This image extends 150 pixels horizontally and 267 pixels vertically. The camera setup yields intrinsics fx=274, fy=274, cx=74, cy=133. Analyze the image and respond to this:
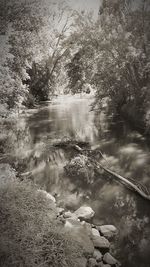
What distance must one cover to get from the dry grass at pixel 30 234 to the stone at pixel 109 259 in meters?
0.38

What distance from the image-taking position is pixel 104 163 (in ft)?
22.4

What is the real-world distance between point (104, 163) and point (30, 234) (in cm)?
351

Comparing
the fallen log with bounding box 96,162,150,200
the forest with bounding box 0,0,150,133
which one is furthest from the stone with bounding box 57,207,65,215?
the forest with bounding box 0,0,150,133

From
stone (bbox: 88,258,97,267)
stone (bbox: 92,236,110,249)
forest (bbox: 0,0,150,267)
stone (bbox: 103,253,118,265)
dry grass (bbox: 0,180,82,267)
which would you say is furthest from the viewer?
stone (bbox: 92,236,110,249)

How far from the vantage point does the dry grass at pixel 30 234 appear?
3281 millimetres

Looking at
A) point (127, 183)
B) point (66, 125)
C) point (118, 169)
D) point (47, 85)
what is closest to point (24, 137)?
point (66, 125)

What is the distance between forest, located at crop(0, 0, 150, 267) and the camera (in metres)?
3.74

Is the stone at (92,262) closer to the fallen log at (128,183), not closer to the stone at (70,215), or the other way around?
the stone at (70,215)

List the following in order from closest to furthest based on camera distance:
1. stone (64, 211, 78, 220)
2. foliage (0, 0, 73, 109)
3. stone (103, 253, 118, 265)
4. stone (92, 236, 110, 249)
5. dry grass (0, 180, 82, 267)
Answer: dry grass (0, 180, 82, 267) → stone (103, 253, 118, 265) → stone (92, 236, 110, 249) → stone (64, 211, 78, 220) → foliage (0, 0, 73, 109)

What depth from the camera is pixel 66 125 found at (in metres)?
11.2

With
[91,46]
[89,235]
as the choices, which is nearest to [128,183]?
[89,235]

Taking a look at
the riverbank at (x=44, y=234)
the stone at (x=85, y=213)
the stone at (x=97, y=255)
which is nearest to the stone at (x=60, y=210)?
the riverbank at (x=44, y=234)

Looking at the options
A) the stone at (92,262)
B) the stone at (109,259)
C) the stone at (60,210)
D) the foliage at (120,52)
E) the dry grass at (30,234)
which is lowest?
the stone at (109,259)

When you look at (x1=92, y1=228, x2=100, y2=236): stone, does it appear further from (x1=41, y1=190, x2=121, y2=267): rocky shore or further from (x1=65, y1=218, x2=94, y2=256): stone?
(x1=65, y1=218, x2=94, y2=256): stone
